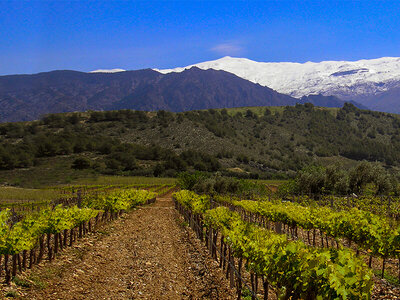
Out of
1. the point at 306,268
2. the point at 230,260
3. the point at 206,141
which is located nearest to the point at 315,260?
the point at 306,268

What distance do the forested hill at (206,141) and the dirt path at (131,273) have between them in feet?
252

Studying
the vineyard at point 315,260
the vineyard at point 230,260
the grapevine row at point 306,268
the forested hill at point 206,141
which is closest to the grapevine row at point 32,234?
the vineyard at point 230,260

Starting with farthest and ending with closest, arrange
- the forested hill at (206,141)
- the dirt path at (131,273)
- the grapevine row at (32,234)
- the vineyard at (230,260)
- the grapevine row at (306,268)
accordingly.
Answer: the forested hill at (206,141)
the dirt path at (131,273)
the grapevine row at (32,234)
the vineyard at (230,260)
the grapevine row at (306,268)

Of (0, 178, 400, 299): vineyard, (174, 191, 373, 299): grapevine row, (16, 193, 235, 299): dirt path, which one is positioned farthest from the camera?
(16, 193, 235, 299): dirt path

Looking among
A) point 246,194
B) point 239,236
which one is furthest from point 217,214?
point 246,194

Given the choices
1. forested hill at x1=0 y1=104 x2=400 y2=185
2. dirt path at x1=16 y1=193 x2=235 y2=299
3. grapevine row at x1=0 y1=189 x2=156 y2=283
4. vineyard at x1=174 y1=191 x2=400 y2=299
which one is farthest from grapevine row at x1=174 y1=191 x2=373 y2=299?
forested hill at x1=0 y1=104 x2=400 y2=185

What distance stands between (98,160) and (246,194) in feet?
205

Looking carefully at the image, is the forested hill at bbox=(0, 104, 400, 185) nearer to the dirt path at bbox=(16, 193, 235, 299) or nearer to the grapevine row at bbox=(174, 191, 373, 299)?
the dirt path at bbox=(16, 193, 235, 299)

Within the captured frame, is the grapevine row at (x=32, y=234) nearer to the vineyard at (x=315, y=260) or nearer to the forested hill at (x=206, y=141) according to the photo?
the vineyard at (x=315, y=260)

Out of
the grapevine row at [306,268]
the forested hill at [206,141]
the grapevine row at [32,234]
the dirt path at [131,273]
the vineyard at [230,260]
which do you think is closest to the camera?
the grapevine row at [306,268]

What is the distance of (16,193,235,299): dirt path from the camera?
1062 centimetres

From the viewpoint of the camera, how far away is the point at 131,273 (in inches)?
506

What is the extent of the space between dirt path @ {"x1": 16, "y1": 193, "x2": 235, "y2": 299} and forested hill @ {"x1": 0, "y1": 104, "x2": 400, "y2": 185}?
76848 mm

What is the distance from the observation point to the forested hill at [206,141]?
100812 mm
